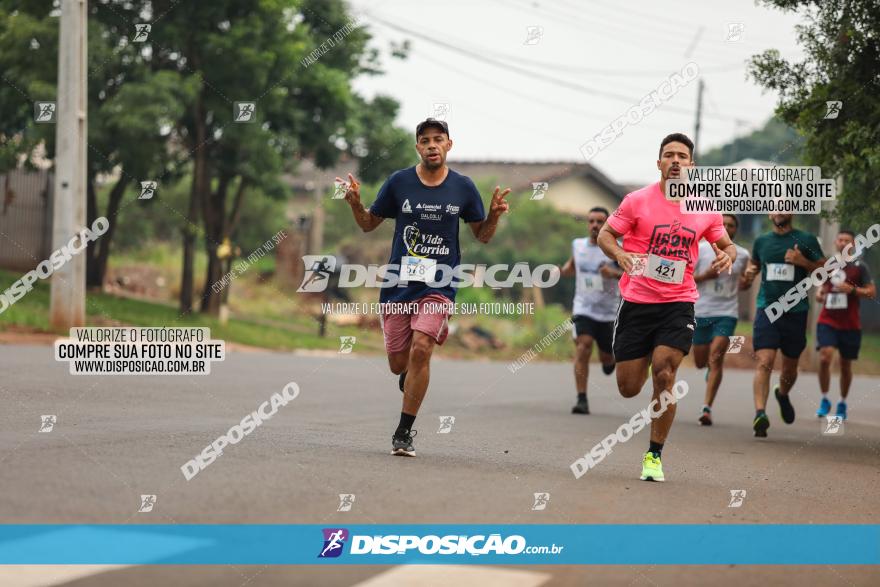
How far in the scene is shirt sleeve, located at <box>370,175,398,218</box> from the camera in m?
8.95

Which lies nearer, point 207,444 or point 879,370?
point 207,444

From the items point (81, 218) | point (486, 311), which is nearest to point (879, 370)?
point (486, 311)

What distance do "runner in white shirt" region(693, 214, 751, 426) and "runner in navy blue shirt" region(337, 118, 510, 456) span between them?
5437 millimetres

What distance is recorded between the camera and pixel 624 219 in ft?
27.9

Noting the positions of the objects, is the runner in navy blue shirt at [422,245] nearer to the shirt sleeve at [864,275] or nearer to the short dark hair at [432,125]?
the short dark hair at [432,125]

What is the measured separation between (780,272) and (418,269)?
4983 millimetres

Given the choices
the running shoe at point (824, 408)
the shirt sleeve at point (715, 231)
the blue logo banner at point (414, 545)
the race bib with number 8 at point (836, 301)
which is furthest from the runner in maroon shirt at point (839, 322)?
the blue logo banner at point (414, 545)

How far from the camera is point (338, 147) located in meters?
36.0

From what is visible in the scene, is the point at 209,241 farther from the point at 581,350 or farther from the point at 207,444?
the point at 207,444

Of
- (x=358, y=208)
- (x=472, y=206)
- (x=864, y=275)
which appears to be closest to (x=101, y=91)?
(x=864, y=275)

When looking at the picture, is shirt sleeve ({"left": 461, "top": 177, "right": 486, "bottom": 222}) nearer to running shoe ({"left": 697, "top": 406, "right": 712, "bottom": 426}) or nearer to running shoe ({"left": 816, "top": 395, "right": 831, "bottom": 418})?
running shoe ({"left": 697, "top": 406, "right": 712, "bottom": 426})

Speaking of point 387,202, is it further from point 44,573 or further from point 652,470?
point 44,573

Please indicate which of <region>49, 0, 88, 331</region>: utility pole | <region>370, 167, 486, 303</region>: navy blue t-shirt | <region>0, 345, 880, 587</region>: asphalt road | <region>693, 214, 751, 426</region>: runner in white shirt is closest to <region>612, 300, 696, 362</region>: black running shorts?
<region>0, 345, 880, 587</region>: asphalt road

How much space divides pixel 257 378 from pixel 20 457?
31.0 ft
